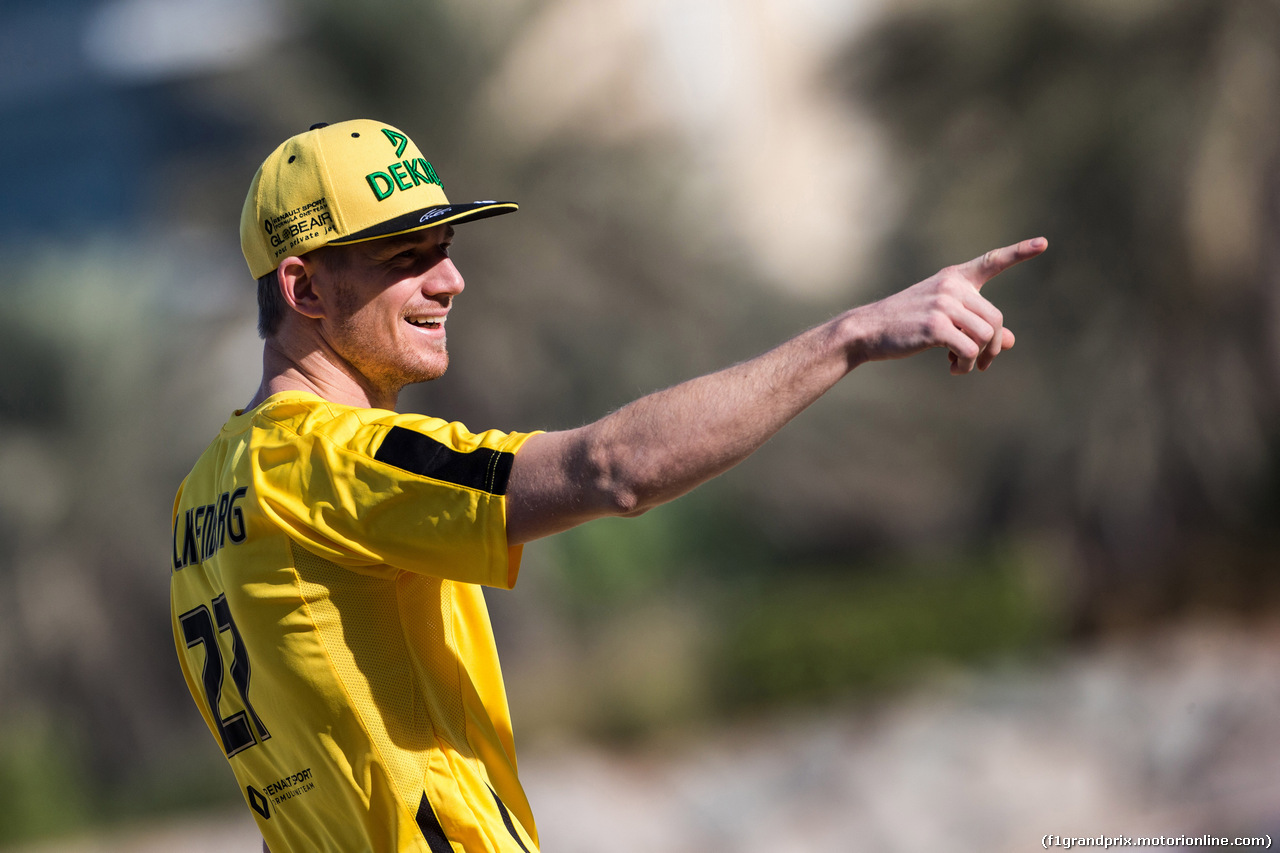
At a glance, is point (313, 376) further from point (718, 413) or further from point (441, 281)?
point (718, 413)

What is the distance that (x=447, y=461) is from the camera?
1.87m

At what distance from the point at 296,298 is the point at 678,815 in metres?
7.27

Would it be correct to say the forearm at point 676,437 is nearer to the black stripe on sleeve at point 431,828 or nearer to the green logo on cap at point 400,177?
the black stripe on sleeve at point 431,828

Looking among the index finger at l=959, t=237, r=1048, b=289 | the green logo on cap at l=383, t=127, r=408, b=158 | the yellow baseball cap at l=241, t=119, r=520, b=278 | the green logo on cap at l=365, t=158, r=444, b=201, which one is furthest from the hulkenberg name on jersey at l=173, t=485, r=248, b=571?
the index finger at l=959, t=237, r=1048, b=289

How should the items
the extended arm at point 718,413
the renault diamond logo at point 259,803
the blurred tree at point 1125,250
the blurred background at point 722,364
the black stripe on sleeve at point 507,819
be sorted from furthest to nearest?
1. the blurred tree at point 1125,250
2. the blurred background at point 722,364
3. the renault diamond logo at point 259,803
4. the black stripe on sleeve at point 507,819
5. the extended arm at point 718,413

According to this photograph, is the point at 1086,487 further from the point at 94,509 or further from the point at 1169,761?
the point at 94,509

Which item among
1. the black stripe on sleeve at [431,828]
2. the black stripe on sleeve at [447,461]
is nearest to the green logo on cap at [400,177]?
the black stripe on sleeve at [447,461]

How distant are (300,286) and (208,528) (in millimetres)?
475

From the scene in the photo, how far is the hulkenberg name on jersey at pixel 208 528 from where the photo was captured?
205cm

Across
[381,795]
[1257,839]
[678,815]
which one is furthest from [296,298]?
[678,815]

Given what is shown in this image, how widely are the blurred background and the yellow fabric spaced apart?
252 inches

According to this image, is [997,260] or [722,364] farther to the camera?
[722,364]

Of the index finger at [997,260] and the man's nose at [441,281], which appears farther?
the man's nose at [441,281]

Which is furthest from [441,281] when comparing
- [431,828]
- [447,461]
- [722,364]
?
[722,364]
